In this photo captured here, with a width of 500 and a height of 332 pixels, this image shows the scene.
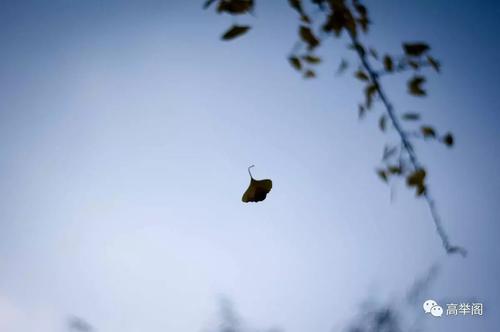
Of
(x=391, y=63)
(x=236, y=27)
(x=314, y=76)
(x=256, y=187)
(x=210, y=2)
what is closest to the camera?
(x=210, y=2)

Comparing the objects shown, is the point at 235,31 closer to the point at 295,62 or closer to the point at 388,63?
the point at 295,62

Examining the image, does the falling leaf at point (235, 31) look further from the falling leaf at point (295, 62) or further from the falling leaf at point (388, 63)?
the falling leaf at point (388, 63)

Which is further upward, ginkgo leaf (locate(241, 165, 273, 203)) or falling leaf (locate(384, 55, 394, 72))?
falling leaf (locate(384, 55, 394, 72))

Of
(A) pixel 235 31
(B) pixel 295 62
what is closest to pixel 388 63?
(B) pixel 295 62

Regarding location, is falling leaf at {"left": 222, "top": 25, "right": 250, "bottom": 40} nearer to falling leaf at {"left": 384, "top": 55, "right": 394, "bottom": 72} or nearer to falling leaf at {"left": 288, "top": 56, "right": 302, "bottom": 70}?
falling leaf at {"left": 288, "top": 56, "right": 302, "bottom": 70}

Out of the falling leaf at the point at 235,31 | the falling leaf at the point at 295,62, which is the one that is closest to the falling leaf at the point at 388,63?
the falling leaf at the point at 295,62

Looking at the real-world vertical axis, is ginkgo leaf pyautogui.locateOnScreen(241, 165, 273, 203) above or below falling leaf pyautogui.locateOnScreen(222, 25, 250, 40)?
below

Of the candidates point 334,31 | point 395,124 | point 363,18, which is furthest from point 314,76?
point 395,124

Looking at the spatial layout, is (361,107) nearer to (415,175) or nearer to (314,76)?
(314,76)

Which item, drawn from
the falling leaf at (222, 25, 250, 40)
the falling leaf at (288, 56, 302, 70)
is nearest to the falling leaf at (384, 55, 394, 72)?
the falling leaf at (288, 56, 302, 70)

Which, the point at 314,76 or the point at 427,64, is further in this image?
the point at 314,76

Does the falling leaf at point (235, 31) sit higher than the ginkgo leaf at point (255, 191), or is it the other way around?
the falling leaf at point (235, 31)
